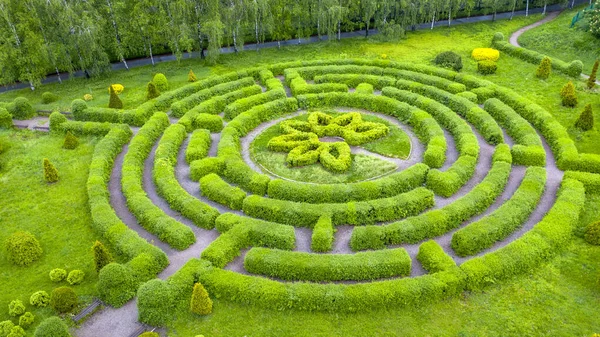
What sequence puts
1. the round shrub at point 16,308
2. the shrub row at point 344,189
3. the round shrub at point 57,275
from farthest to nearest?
the shrub row at point 344,189 < the round shrub at point 57,275 < the round shrub at point 16,308

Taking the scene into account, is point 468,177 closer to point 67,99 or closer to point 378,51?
point 378,51

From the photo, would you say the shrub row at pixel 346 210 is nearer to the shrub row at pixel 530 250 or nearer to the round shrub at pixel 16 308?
the shrub row at pixel 530 250

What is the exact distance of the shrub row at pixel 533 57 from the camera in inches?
1875

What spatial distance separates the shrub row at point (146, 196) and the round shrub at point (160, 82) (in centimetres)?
961

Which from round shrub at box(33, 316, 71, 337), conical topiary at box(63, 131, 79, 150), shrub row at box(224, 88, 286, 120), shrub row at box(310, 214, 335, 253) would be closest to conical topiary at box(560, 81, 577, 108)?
shrub row at box(224, 88, 286, 120)

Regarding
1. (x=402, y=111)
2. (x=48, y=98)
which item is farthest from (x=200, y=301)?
(x=48, y=98)

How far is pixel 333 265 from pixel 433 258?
239 inches

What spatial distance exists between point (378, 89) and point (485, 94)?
11706 millimetres

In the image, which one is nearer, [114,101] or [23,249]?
[23,249]

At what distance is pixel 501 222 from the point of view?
2756cm

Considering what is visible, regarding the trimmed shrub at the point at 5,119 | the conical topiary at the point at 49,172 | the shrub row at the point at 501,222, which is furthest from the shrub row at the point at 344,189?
the trimmed shrub at the point at 5,119

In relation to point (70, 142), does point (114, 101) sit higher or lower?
higher

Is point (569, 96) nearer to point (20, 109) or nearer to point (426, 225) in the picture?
Answer: point (426, 225)

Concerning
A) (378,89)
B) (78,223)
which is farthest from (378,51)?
(78,223)
